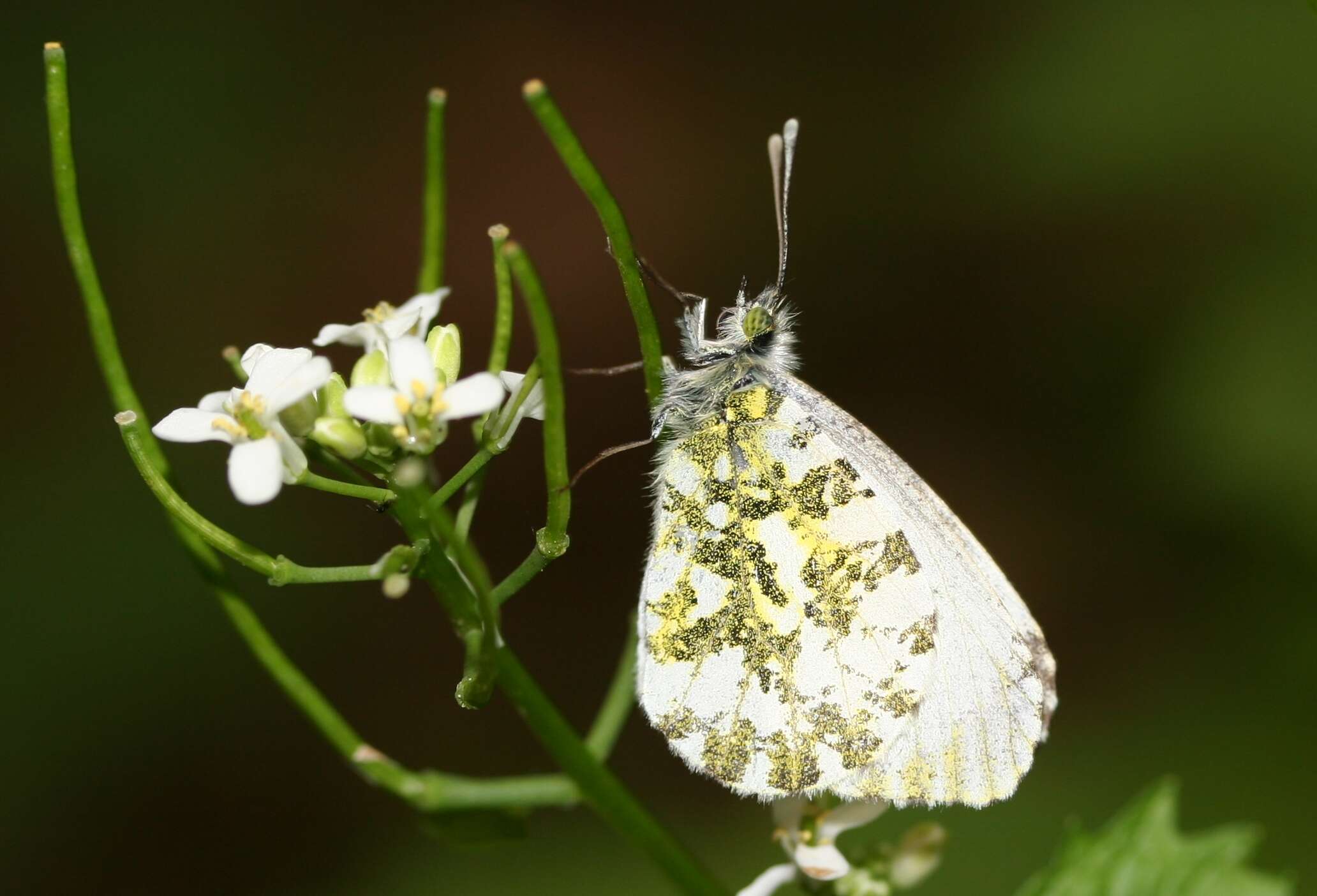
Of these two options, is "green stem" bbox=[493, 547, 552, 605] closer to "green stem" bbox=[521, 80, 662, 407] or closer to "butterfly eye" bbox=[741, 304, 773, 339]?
"green stem" bbox=[521, 80, 662, 407]

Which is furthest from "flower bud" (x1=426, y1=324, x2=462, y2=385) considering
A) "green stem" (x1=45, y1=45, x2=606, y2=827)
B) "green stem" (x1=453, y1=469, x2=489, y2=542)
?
"green stem" (x1=45, y1=45, x2=606, y2=827)

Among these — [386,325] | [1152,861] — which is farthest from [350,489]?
[1152,861]

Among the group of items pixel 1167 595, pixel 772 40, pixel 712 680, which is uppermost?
pixel 772 40

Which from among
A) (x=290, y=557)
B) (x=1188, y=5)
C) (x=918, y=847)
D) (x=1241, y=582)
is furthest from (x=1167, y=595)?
(x=290, y=557)

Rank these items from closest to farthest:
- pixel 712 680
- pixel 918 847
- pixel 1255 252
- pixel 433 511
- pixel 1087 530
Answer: pixel 433 511, pixel 712 680, pixel 918 847, pixel 1255 252, pixel 1087 530

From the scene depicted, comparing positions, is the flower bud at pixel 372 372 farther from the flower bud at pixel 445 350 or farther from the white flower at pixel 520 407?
the white flower at pixel 520 407

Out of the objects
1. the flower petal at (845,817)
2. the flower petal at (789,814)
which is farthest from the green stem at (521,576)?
the flower petal at (845,817)

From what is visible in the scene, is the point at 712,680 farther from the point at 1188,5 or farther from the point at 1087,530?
the point at 1188,5
